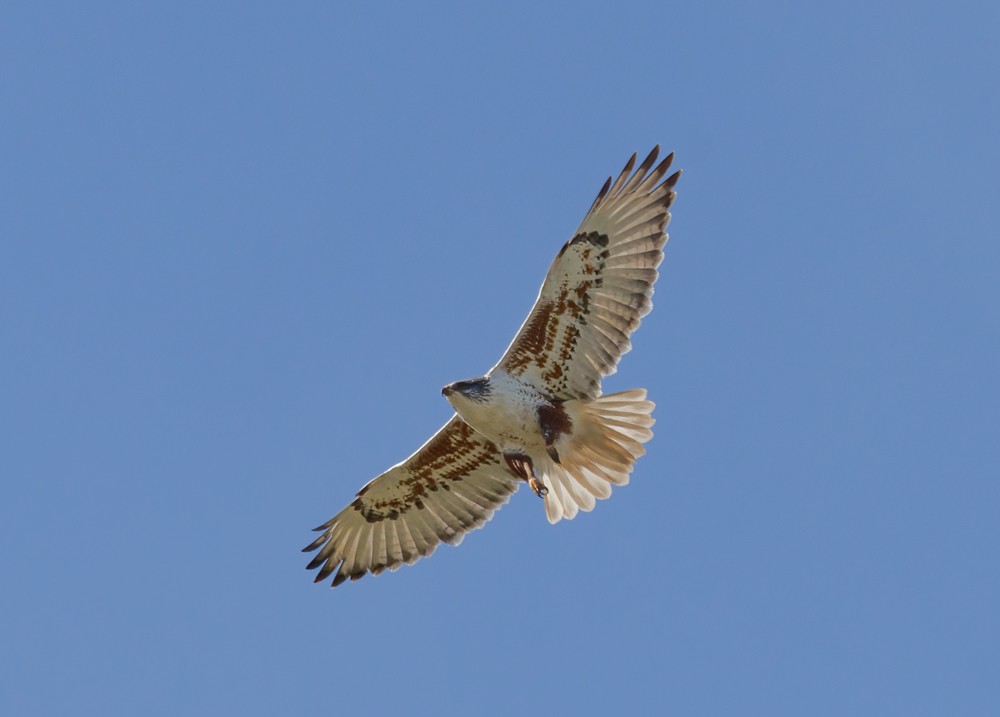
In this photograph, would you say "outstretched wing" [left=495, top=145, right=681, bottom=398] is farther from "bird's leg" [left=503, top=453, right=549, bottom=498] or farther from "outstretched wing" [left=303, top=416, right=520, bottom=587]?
"outstretched wing" [left=303, top=416, right=520, bottom=587]

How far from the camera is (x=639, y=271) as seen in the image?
41.1 ft

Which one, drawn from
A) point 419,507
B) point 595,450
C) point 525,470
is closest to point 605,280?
point 595,450

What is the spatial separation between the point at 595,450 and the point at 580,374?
2.21 ft

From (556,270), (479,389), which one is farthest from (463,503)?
(556,270)

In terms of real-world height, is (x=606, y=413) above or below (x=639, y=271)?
below

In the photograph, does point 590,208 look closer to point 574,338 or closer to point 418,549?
point 574,338

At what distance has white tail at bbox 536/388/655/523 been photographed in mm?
12664

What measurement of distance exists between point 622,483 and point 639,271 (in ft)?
6.04

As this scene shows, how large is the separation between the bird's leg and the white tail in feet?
0.50

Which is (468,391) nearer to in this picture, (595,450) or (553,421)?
(553,421)

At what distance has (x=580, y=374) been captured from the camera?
12.8 meters

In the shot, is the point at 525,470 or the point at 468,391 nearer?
the point at 468,391

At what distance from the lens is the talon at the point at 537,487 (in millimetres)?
12836

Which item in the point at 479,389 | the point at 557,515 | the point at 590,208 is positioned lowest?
the point at 557,515
